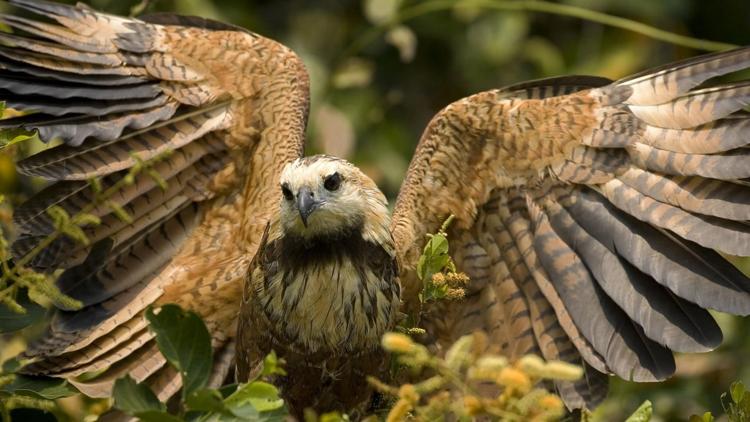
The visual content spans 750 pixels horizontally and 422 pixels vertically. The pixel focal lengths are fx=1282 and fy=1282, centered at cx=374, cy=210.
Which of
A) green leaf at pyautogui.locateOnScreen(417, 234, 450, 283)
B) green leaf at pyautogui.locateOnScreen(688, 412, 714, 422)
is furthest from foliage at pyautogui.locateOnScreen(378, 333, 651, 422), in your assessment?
green leaf at pyautogui.locateOnScreen(417, 234, 450, 283)

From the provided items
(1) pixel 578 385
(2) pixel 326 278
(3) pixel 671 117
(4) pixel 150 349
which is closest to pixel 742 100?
(3) pixel 671 117

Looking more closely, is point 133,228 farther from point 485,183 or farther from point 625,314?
point 625,314

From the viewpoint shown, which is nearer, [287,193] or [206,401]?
[206,401]

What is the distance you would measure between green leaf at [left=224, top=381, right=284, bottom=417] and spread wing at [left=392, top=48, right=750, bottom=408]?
1.72 metres

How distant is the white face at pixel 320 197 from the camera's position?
4074 millimetres

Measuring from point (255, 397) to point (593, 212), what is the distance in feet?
6.97

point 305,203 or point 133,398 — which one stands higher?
point 305,203

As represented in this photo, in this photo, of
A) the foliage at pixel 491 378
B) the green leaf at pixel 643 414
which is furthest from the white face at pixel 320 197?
the foliage at pixel 491 378

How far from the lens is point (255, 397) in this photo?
2.91 meters

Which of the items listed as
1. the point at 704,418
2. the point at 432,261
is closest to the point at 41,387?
the point at 432,261

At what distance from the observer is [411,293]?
4.62m

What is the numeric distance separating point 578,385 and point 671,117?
1.02m

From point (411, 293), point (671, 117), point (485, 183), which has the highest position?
point (671, 117)

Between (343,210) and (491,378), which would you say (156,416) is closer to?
(491,378)
